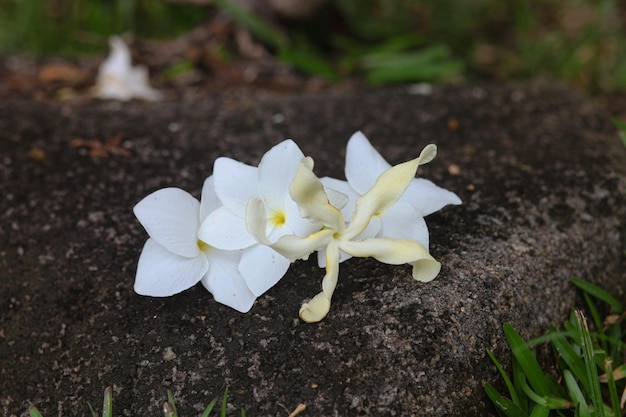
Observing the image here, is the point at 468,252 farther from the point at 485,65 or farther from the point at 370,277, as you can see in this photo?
the point at 485,65

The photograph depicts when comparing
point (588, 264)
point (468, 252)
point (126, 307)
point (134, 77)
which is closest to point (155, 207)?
point (126, 307)

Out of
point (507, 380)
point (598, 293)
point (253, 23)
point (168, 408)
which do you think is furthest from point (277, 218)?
point (253, 23)

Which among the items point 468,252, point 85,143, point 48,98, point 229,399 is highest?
point 468,252

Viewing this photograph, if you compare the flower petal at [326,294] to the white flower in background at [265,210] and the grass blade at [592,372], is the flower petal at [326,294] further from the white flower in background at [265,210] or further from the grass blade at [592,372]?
the grass blade at [592,372]

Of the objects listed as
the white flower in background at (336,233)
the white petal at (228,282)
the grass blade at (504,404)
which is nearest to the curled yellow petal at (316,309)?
the white flower in background at (336,233)

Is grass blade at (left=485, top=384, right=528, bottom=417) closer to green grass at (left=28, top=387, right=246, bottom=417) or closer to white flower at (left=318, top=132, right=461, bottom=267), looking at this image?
white flower at (left=318, top=132, right=461, bottom=267)

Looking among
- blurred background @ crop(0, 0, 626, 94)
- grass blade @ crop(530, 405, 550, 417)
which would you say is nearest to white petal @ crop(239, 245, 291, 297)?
grass blade @ crop(530, 405, 550, 417)

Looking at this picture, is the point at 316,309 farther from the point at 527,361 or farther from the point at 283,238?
the point at 527,361
